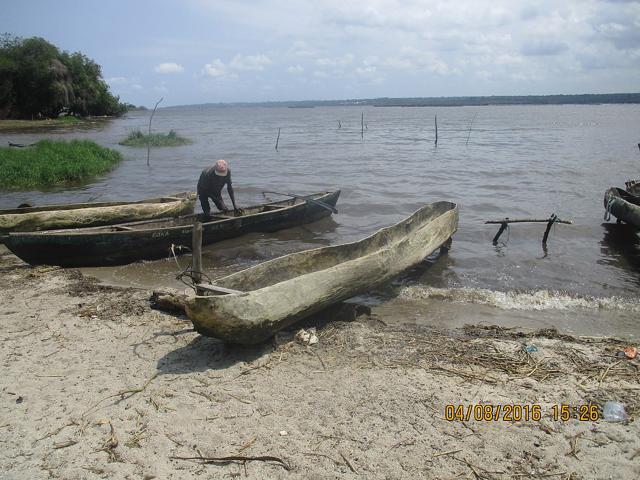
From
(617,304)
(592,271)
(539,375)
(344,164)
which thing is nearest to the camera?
(539,375)

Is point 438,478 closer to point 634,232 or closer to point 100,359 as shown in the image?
point 100,359

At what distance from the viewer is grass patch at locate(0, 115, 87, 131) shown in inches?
1648

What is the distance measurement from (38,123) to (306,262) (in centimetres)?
4870

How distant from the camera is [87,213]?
977 cm

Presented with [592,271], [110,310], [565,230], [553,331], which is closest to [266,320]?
[110,310]

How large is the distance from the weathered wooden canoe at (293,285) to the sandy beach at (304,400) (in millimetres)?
420

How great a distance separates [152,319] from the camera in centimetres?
621

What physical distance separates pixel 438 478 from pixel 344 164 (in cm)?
2130

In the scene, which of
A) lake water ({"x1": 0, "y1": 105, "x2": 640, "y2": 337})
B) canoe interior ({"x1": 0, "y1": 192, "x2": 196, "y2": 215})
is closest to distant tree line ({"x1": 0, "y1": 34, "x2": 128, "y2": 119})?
lake water ({"x1": 0, "y1": 105, "x2": 640, "y2": 337})

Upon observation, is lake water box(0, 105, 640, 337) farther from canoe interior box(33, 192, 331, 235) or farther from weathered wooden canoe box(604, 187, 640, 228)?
canoe interior box(33, 192, 331, 235)

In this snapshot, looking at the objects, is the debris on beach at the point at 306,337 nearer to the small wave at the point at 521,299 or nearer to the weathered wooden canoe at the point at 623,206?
the small wave at the point at 521,299

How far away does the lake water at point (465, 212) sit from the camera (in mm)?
7543

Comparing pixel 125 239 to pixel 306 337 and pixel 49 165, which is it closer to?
pixel 306 337

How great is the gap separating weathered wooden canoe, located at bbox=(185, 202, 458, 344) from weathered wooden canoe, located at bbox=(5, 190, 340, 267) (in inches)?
140
